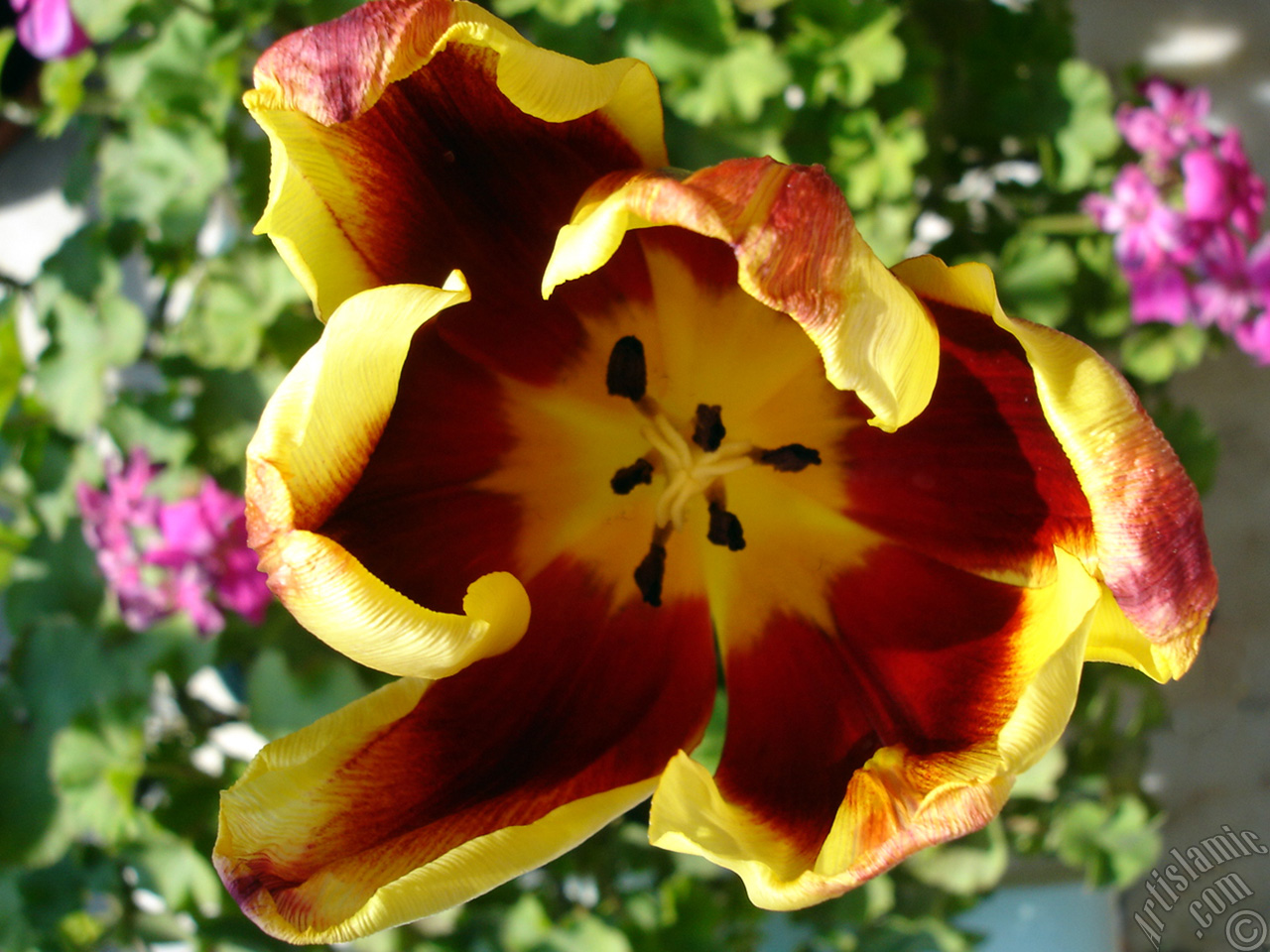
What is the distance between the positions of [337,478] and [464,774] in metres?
0.15

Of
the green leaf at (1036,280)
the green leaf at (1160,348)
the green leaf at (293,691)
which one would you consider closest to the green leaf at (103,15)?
the green leaf at (293,691)

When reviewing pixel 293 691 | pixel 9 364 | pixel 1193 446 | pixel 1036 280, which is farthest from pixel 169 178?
pixel 1193 446

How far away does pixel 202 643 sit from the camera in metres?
0.90

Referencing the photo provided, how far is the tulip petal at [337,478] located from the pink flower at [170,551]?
474 mm

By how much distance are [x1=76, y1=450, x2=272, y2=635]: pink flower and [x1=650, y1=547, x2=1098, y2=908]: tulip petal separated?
0.44 meters

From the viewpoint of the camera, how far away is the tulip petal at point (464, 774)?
16.9 inches

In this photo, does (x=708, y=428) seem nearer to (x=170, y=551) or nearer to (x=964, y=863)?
(x=170, y=551)

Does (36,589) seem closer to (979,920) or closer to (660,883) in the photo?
(660,883)

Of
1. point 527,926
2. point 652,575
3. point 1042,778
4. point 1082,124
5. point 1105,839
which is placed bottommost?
point 1105,839

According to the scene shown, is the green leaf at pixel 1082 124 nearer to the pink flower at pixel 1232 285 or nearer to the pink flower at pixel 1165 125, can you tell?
the pink flower at pixel 1165 125

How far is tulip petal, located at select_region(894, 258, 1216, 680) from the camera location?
405 millimetres

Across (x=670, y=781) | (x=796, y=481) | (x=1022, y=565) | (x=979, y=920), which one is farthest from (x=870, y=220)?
(x=979, y=920)

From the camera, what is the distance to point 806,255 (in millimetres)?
397

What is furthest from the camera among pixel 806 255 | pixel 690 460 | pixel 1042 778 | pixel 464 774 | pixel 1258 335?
pixel 1258 335
